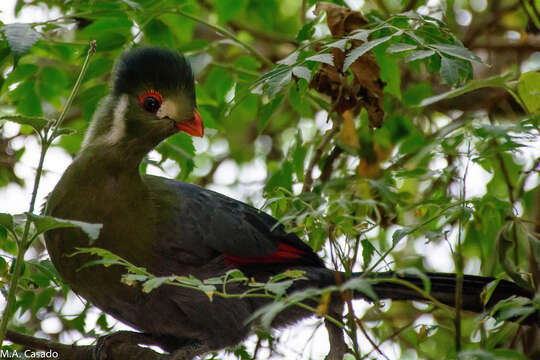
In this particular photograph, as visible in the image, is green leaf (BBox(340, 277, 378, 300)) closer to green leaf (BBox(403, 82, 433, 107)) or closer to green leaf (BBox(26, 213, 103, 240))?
green leaf (BBox(26, 213, 103, 240))

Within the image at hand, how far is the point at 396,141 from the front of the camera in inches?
169

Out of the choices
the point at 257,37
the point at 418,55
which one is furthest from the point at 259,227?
the point at 257,37

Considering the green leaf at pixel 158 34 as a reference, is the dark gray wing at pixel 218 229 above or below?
below

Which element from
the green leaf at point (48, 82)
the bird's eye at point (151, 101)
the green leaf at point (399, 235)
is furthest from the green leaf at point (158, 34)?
the green leaf at point (399, 235)

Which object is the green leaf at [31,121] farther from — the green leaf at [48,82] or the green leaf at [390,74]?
the green leaf at [390,74]

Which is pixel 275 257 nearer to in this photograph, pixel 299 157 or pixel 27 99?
pixel 299 157

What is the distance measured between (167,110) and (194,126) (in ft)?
0.53

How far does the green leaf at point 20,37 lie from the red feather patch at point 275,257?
1.48 meters

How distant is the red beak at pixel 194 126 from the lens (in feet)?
10.5

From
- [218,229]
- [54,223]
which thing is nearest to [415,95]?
[218,229]

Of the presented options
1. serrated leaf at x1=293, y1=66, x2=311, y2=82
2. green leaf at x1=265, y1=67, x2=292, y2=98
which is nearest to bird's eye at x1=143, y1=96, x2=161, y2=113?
green leaf at x1=265, y1=67, x2=292, y2=98

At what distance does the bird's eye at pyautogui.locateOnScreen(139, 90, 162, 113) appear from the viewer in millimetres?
3242

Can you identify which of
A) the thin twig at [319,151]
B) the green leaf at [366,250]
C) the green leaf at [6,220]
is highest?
the green leaf at [6,220]

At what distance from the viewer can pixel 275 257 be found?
11.4 ft
